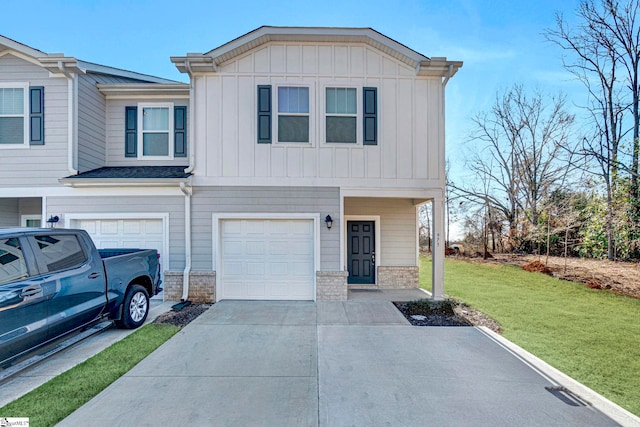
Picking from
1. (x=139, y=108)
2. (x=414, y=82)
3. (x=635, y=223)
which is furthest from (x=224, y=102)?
(x=635, y=223)

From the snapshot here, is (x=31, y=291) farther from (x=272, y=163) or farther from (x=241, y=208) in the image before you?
(x=272, y=163)

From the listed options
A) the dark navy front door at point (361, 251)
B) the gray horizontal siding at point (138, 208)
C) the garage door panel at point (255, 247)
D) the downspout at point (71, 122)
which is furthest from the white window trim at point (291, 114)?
the downspout at point (71, 122)

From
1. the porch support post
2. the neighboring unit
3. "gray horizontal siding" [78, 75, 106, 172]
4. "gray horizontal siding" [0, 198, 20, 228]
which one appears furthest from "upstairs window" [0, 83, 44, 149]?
→ the porch support post

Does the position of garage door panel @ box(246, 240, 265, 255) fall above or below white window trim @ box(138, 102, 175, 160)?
below

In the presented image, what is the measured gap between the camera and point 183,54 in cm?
704

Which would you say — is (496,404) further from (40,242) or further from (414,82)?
(414,82)

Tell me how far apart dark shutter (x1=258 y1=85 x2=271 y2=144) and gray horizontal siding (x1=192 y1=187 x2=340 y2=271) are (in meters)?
1.26

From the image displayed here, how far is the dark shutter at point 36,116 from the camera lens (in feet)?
23.6

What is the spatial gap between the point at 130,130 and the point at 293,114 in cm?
483

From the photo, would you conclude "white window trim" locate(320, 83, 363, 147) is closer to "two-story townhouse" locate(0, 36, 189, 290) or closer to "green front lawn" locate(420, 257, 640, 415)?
"two-story townhouse" locate(0, 36, 189, 290)

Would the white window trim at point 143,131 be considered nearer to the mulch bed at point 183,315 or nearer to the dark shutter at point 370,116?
the mulch bed at point 183,315

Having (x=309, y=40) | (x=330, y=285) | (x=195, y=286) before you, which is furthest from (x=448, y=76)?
(x=195, y=286)

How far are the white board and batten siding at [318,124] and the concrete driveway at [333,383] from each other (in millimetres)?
3642

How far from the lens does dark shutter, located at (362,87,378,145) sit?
7.22m
